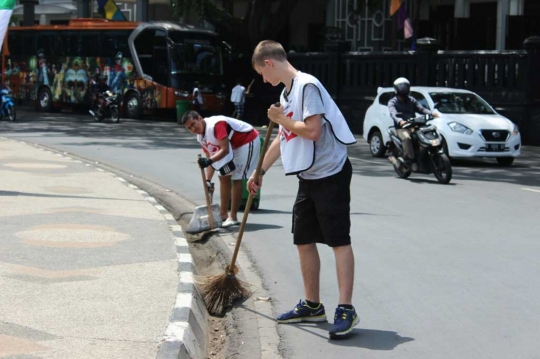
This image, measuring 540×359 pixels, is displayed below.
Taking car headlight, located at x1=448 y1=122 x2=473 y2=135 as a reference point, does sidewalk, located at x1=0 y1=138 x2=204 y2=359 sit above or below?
below

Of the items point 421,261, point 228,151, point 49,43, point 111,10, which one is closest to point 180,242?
point 228,151

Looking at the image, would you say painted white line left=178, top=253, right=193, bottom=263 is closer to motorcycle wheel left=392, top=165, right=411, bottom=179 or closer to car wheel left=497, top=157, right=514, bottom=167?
motorcycle wheel left=392, top=165, right=411, bottom=179

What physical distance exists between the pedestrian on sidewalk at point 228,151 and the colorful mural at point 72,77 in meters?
25.3

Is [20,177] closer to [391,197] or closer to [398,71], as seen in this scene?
[391,197]

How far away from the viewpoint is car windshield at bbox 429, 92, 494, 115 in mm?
21297

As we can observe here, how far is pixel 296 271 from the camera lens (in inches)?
348

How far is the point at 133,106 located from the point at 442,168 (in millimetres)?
22998

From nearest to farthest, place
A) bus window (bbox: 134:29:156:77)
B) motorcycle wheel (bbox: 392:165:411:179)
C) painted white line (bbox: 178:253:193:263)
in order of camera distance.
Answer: painted white line (bbox: 178:253:193:263), motorcycle wheel (bbox: 392:165:411:179), bus window (bbox: 134:29:156:77)

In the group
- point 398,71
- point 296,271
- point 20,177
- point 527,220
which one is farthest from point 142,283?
point 398,71

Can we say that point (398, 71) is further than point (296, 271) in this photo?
Yes

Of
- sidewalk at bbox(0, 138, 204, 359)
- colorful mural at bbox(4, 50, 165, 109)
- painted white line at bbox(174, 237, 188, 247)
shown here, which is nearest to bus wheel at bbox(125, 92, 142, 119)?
colorful mural at bbox(4, 50, 165, 109)

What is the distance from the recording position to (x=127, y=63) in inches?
1480

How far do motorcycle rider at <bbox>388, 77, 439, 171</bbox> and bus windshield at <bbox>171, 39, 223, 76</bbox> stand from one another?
1951cm

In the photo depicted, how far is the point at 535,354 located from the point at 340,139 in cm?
175
